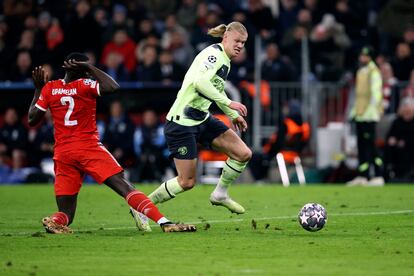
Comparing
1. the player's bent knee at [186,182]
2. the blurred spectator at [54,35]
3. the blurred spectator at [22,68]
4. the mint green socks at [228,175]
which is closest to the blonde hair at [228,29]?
the mint green socks at [228,175]

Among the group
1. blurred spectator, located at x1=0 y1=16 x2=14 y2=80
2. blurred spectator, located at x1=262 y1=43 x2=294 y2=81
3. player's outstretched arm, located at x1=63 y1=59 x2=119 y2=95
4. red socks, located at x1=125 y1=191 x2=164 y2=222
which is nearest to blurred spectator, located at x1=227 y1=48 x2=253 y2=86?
blurred spectator, located at x1=262 y1=43 x2=294 y2=81

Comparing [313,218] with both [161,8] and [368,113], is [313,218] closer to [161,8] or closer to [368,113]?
[368,113]

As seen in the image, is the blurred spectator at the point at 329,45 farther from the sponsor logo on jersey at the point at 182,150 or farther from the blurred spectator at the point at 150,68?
the sponsor logo on jersey at the point at 182,150

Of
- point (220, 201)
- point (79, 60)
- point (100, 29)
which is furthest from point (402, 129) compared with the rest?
point (79, 60)

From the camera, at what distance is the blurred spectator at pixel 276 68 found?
25312mm

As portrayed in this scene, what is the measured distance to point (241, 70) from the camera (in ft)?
84.4

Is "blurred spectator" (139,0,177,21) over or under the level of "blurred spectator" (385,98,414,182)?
over

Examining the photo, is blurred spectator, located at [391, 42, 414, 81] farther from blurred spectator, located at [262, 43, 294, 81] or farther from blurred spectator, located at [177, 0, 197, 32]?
blurred spectator, located at [177, 0, 197, 32]

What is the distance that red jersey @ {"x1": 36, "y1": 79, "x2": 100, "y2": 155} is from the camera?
1246cm

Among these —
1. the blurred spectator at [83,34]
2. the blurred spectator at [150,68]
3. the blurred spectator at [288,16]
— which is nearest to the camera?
the blurred spectator at [150,68]

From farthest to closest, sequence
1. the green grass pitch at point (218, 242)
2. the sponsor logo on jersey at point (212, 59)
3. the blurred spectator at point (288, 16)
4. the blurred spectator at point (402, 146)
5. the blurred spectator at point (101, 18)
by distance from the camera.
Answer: the blurred spectator at point (101, 18) → the blurred spectator at point (288, 16) → the blurred spectator at point (402, 146) → the sponsor logo on jersey at point (212, 59) → the green grass pitch at point (218, 242)

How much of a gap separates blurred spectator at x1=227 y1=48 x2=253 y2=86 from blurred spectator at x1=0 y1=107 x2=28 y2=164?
15.7 feet

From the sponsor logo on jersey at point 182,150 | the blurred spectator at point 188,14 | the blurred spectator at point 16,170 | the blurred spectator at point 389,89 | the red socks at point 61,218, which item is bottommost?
the blurred spectator at point 16,170

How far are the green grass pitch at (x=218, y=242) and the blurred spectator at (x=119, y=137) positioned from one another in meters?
6.22
